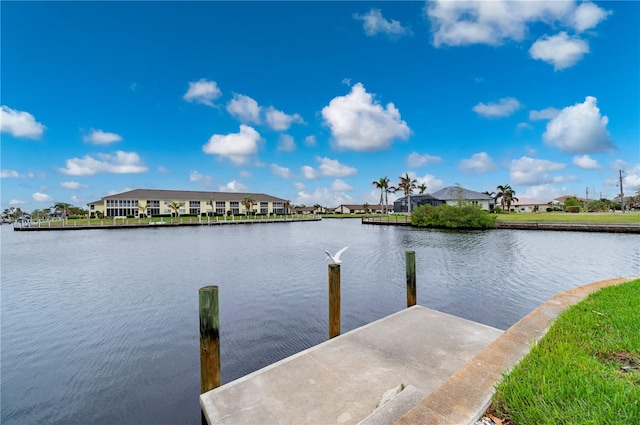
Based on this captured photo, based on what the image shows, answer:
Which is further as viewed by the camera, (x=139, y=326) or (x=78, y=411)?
(x=139, y=326)

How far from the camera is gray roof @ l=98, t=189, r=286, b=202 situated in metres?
67.3

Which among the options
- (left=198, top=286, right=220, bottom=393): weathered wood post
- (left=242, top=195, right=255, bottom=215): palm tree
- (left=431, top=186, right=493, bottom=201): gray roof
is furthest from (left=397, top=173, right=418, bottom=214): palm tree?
(left=198, top=286, right=220, bottom=393): weathered wood post

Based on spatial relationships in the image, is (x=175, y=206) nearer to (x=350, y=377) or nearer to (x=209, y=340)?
(x=209, y=340)

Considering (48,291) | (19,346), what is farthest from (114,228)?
(19,346)

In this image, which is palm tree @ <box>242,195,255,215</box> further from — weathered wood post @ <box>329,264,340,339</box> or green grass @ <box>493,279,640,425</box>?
green grass @ <box>493,279,640,425</box>

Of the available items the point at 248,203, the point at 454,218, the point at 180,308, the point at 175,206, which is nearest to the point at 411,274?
the point at 180,308

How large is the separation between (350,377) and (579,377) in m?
2.61

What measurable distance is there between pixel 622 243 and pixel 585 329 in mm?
24924

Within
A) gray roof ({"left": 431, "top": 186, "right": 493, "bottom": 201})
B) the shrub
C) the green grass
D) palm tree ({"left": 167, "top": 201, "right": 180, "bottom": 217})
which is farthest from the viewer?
palm tree ({"left": 167, "top": 201, "right": 180, "bottom": 217})

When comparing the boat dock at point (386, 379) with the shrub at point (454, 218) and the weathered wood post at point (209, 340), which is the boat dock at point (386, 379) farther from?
the shrub at point (454, 218)

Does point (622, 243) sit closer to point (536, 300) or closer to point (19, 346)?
point (536, 300)

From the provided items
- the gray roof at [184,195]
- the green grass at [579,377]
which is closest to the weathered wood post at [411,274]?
the green grass at [579,377]

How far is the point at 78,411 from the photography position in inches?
187

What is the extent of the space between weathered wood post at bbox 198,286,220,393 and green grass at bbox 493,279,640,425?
3541mm
